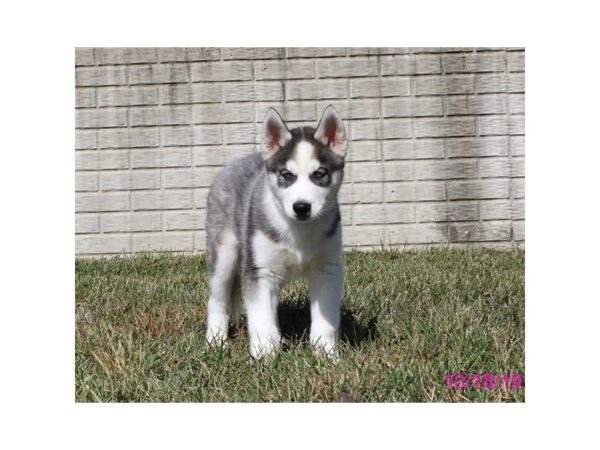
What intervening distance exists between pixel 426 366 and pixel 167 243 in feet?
8.32

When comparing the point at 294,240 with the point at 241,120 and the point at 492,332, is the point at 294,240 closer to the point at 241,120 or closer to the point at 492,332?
the point at 492,332

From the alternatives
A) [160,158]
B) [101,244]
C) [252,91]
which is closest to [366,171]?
[252,91]

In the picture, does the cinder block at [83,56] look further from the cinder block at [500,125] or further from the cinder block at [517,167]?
the cinder block at [517,167]

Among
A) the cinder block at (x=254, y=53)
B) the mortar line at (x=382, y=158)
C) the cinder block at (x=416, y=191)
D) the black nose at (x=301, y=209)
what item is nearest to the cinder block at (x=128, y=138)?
the cinder block at (x=254, y=53)

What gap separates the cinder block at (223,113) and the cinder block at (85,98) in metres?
0.74

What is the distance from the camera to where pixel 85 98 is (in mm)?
4602

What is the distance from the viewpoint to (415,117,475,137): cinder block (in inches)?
194

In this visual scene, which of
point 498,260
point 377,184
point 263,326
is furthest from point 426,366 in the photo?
point 377,184

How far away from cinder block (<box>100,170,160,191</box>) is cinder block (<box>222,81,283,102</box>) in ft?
2.61

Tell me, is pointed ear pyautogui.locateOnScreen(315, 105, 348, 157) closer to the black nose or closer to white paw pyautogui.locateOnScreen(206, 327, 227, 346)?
the black nose

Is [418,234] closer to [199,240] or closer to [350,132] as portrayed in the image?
[350,132]

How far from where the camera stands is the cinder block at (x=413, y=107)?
4992mm

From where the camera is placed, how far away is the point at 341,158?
11.5 ft

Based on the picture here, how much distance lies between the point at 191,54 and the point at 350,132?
131cm
